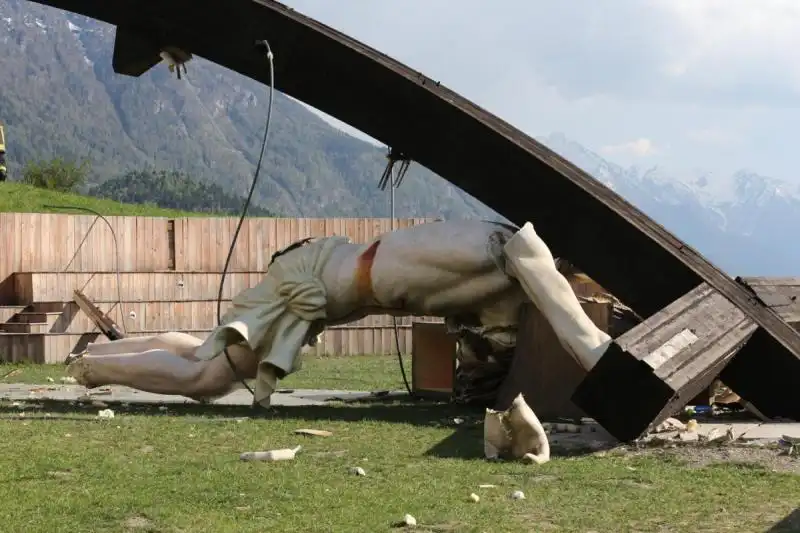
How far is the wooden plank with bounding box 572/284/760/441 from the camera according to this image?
6.94 m

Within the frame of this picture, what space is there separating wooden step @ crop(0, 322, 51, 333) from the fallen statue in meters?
9.81

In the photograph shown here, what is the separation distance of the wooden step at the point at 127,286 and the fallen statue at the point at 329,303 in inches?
424

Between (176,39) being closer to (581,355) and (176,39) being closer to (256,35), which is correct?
(256,35)

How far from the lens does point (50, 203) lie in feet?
95.3

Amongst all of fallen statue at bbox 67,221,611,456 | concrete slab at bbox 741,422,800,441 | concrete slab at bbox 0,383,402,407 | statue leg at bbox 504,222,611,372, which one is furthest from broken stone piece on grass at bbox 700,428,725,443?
concrete slab at bbox 0,383,402,407

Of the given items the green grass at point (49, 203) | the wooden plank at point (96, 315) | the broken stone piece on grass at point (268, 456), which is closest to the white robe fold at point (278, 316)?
the broken stone piece on grass at point (268, 456)

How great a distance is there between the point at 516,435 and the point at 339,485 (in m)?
Result: 1.34

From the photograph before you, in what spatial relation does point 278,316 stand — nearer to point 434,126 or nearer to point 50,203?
point 434,126

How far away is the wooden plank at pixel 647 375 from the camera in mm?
6938

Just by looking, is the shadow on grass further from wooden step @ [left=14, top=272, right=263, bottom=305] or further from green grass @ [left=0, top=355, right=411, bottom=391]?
wooden step @ [left=14, top=272, right=263, bottom=305]

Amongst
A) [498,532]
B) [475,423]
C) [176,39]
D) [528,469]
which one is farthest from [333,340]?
[498,532]

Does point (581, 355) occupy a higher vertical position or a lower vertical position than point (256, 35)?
lower

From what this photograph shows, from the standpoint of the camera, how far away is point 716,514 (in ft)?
16.6

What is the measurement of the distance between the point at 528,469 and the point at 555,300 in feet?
7.26
